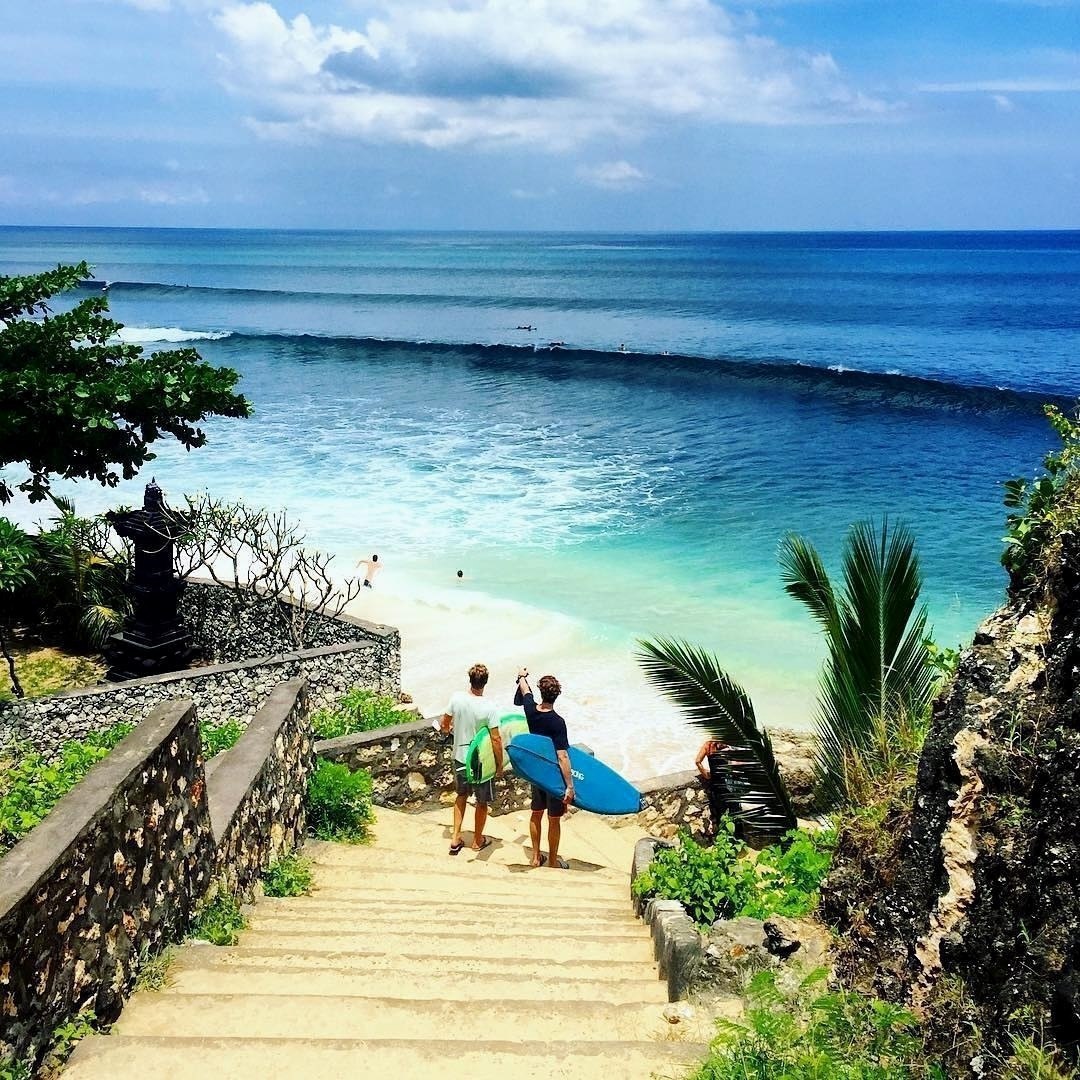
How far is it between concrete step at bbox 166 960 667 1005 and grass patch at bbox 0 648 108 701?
8213 mm

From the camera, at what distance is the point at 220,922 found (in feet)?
17.6

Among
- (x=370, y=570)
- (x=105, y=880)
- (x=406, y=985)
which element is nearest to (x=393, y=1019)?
(x=406, y=985)

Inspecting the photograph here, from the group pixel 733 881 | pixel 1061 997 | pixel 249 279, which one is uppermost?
pixel 249 279

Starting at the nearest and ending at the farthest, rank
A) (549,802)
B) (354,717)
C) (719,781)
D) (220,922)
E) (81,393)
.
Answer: (220,922) < (549,802) < (719,781) < (354,717) < (81,393)

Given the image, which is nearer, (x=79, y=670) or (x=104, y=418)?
(x=104, y=418)

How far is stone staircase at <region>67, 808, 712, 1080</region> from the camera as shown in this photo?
3709 mm

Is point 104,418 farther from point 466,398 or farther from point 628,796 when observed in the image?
point 466,398

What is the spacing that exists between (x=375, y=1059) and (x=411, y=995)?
769 mm

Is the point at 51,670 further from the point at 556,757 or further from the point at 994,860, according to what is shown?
the point at 994,860

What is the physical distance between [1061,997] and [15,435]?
35.2 ft

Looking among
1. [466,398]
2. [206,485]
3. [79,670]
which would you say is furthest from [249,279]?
[79,670]

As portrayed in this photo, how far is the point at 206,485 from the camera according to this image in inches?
1035

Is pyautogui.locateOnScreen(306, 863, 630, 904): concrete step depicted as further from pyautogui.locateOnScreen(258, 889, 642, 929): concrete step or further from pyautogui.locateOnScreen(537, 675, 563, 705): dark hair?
pyautogui.locateOnScreen(537, 675, 563, 705): dark hair

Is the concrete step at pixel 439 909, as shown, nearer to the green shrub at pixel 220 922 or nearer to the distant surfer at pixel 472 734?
the green shrub at pixel 220 922
